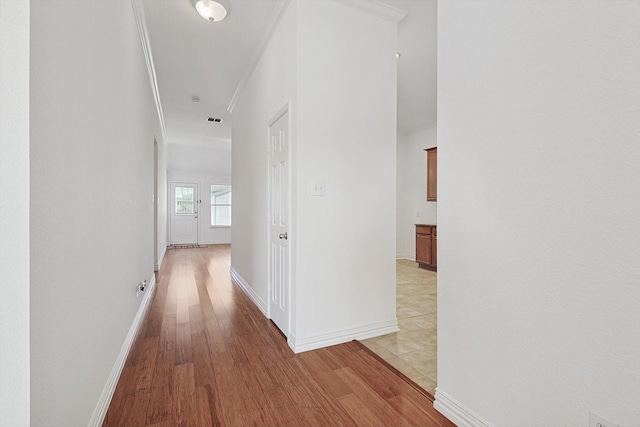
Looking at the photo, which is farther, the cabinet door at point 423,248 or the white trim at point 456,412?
the cabinet door at point 423,248

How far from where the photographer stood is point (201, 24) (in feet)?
9.07

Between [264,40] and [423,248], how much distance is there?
4315 millimetres

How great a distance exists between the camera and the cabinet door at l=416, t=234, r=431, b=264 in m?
5.38

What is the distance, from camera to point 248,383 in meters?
1.79

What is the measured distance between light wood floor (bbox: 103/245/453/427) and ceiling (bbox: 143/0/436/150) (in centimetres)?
280

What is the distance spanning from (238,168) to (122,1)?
249 centimetres

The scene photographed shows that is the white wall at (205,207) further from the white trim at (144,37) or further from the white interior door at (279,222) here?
the white interior door at (279,222)

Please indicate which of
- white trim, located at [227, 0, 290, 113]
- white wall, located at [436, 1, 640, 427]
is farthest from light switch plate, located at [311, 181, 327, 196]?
white trim, located at [227, 0, 290, 113]

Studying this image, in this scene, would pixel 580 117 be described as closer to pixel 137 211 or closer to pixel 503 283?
pixel 503 283

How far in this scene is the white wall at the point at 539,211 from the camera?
2.96 feet

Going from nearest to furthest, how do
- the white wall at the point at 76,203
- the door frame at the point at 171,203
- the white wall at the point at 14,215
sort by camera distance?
the white wall at the point at 14,215 → the white wall at the point at 76,203 → the door frame at the point at 171,203

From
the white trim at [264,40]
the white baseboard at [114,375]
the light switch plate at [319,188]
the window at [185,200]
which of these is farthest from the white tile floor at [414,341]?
the window at [185,200]

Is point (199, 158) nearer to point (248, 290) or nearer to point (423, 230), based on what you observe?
point (248, 290)

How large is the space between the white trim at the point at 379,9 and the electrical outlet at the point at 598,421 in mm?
2794
